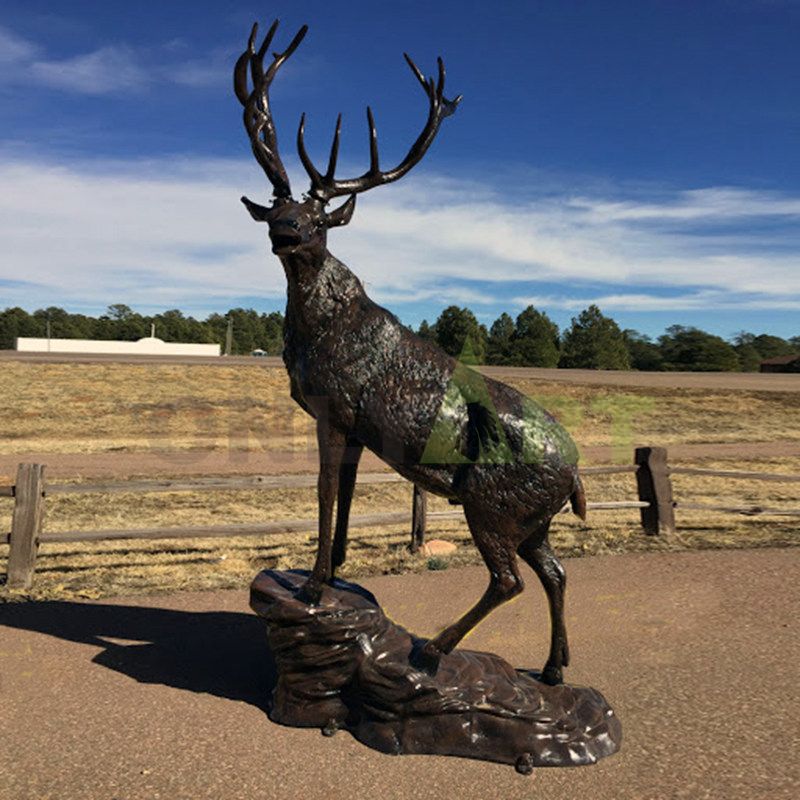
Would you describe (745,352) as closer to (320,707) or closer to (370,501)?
(370,501)

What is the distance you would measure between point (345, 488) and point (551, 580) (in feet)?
4.21

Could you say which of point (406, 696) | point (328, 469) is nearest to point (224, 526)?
point (328, 469)

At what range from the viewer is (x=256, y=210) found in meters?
4.17

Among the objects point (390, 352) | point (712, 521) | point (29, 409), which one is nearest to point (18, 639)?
point (390, 352)

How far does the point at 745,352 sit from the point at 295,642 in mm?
58747

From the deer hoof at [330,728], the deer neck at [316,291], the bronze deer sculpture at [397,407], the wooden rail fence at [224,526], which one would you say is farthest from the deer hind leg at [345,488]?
the wooden rail fence at [224,526]

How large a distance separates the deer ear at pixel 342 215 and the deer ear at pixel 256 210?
34 cm

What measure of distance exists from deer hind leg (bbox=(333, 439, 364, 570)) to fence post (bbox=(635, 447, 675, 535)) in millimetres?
6022

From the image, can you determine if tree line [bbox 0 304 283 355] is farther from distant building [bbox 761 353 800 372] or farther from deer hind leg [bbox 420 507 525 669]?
deer hind leg [bbox 420 507 525 669]

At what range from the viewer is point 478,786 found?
3.76 m

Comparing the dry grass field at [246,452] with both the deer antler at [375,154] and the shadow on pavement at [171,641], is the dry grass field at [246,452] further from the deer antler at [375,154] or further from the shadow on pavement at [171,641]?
the deer antler at [375,154]

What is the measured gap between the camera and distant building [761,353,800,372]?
42000mm

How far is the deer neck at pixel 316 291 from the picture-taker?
4207 mm

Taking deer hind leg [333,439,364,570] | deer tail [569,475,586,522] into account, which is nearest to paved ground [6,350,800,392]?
deer hind leg [333,439,364,570]
